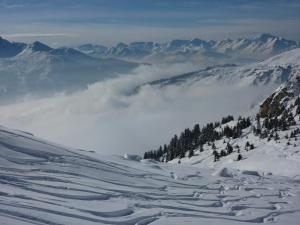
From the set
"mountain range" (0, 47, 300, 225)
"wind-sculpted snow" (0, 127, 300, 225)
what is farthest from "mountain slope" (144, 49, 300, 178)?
"wind-sculpted snow" (0, 127, 300, 225)

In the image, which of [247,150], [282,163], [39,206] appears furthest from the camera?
[247,150]

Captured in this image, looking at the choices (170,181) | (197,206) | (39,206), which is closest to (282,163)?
(170,181)

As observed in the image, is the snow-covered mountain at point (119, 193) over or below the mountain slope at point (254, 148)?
below

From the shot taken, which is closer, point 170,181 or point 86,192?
point 86,192

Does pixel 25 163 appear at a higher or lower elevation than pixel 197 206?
higher

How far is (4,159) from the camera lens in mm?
27938

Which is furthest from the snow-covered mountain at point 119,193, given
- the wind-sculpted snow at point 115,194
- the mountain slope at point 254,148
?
the mountain slope at point 254,148

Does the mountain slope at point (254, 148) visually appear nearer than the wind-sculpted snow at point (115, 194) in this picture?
No

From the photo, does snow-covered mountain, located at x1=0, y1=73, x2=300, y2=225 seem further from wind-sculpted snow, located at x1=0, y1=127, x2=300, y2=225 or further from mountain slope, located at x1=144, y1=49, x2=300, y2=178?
mountain slope, located at x1=144, y1=49, x2=300, y2=178

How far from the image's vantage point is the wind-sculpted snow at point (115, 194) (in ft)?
67.0

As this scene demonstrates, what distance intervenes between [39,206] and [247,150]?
125091mm

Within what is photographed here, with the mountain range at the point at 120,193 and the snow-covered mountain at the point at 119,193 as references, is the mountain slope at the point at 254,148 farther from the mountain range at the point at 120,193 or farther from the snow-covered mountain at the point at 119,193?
the snow-covered mountain at the point at 119,193

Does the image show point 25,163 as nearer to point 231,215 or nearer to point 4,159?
point 4,159

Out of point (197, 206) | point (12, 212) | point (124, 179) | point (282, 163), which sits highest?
point (282, 163)
